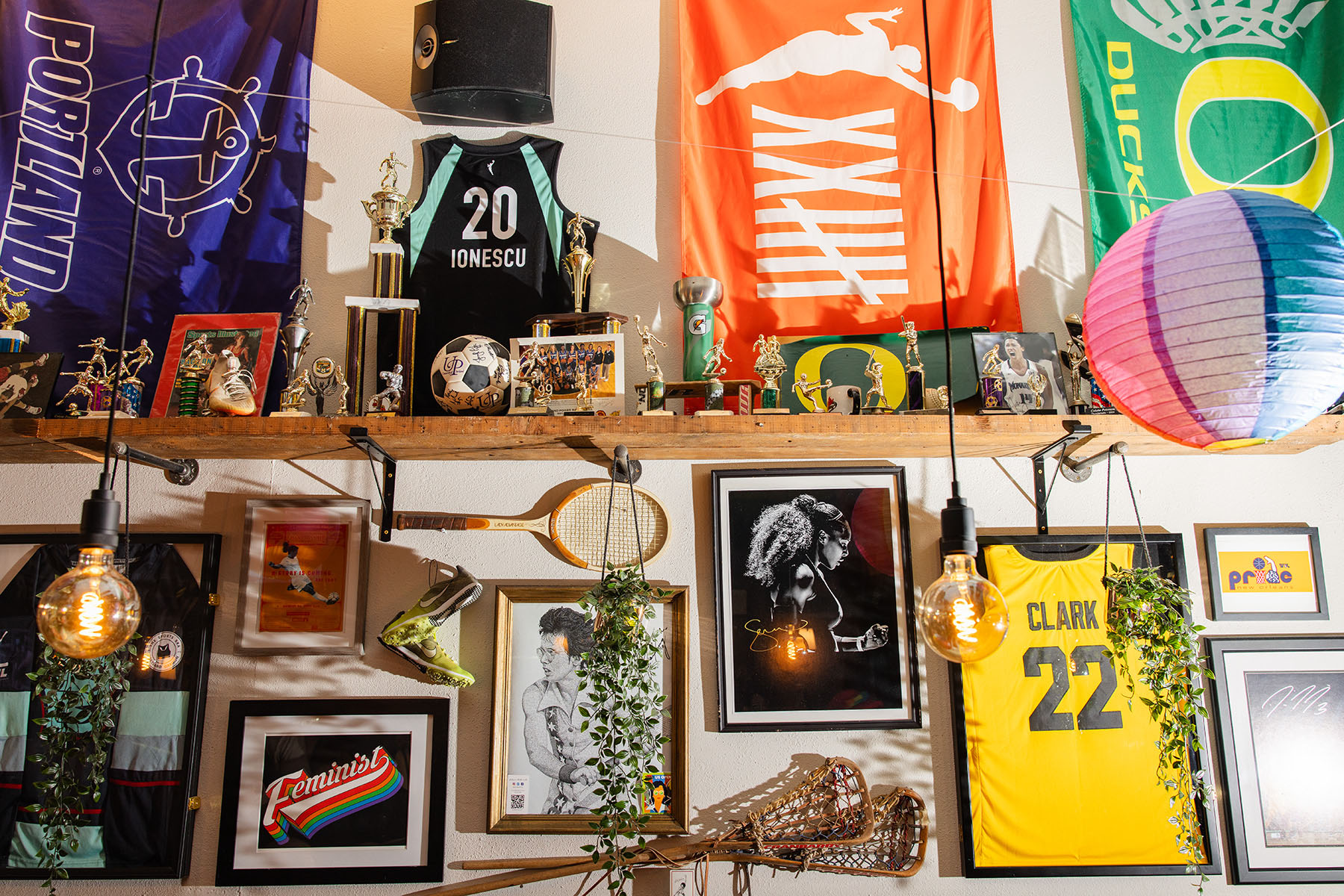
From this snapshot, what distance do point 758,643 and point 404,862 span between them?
47.2 inches

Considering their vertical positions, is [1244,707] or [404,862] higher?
[1244,707]

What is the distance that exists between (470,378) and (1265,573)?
8.09 ft

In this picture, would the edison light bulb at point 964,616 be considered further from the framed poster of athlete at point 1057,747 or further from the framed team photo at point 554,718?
the framed team photo at point 554,718

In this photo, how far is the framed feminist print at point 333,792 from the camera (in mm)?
2547

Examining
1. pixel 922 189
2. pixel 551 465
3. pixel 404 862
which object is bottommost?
pixel 404 862

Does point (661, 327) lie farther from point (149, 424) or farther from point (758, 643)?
point (149, 424)

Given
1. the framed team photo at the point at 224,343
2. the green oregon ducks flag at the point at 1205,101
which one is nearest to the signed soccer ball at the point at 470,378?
the framed team photo at the point at 224,343

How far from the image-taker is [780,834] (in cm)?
247

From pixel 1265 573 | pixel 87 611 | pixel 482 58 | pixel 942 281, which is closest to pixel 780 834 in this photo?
pixel 942 281

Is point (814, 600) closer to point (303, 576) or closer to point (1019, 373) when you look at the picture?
point (1019, 373)

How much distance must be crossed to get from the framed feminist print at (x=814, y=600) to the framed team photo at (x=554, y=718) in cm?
15

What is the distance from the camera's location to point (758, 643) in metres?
2.68

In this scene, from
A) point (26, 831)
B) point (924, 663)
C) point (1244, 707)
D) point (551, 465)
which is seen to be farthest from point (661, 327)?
point (26, 831)

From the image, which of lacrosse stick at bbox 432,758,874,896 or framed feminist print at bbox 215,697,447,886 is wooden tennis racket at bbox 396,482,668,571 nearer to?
framed feminist print at bbox 215,697,447,886
